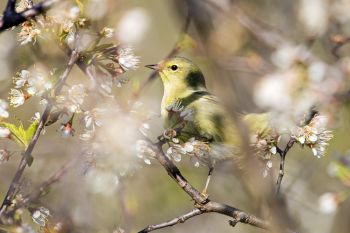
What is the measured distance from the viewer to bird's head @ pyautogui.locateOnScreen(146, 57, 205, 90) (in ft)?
14.0

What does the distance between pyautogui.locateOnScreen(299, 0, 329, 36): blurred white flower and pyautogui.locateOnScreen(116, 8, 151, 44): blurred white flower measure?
0.69m

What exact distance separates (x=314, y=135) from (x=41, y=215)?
106 cm

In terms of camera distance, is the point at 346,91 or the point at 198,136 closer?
the point at 346,91

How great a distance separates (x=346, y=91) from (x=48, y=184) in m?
1.02

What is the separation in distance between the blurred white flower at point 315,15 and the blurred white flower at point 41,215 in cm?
133

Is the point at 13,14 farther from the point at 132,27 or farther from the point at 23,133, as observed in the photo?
the point at 132,27

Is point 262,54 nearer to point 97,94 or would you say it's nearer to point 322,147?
point 322,147

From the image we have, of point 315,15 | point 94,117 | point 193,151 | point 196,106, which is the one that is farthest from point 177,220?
point 315,15

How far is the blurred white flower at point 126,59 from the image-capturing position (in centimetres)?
249

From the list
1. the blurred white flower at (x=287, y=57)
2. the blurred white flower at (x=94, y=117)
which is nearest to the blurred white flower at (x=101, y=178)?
the blurred white flower at (x=94, y=117)

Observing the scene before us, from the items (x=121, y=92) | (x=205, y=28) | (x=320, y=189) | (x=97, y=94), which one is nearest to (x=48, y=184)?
(x=97, y=94)

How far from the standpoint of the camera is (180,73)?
432 cm

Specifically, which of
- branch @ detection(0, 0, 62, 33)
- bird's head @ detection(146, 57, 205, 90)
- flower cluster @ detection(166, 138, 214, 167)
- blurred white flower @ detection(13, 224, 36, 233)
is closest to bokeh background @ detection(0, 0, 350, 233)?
flower cluster @ detection(166, 138, 214, 167)

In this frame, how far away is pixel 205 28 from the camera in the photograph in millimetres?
1209
